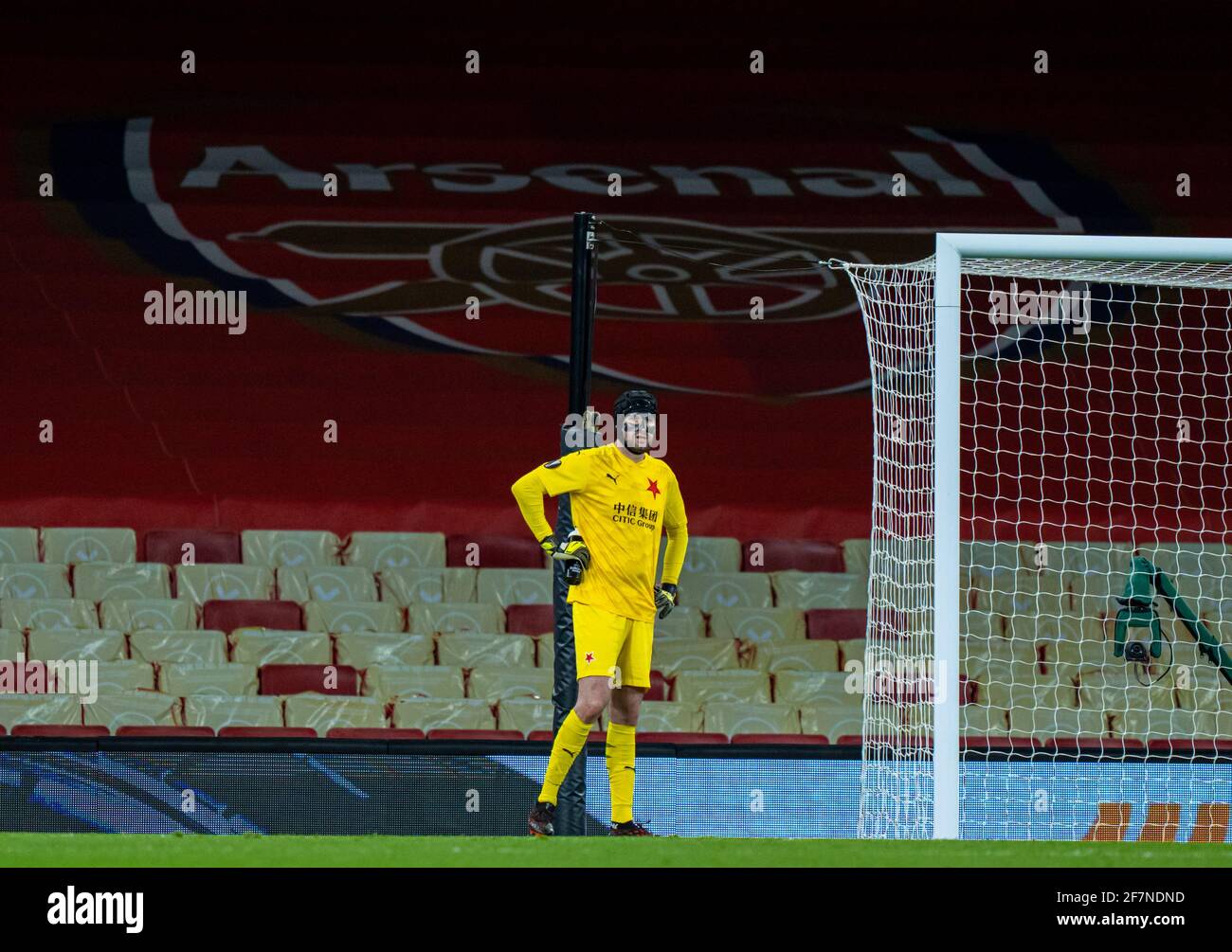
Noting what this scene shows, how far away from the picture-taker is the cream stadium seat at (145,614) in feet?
27.6

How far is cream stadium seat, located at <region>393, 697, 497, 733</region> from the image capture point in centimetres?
743

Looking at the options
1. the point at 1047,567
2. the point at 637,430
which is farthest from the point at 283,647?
the point at 1047,567

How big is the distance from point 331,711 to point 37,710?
133 cm

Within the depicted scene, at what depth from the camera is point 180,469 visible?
32.0 feet

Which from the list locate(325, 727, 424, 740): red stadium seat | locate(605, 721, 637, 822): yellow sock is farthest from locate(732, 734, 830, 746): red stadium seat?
locate(605, 721, 637, 822): yellow sock

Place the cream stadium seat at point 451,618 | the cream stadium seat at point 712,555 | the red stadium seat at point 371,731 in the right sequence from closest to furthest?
the red stadium seat at point 371,731, the cream stadium seat at point 451,618, the cream stadium seat at point 712,555

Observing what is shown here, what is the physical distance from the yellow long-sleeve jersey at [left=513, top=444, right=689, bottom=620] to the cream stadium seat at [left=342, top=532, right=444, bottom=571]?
4.18 m

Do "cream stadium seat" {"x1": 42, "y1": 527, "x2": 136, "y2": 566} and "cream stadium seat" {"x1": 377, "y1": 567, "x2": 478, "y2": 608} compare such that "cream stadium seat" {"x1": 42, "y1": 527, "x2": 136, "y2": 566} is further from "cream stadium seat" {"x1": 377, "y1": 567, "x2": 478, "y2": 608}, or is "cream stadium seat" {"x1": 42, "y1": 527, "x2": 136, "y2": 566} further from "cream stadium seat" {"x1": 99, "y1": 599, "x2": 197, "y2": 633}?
"cream stadium seat" {"x1": 377, "y1": 567, "x2": 478, "y2": 608}

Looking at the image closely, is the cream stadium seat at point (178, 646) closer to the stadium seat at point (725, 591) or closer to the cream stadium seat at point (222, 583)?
the cream stadium seat at point (222, 583)

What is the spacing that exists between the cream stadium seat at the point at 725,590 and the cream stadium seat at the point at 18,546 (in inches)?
148

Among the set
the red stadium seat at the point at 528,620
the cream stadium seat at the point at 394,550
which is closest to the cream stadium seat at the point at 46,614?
the cream stadium seat at the point at 394,550

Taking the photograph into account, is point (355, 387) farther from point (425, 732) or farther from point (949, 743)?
point (949, 743)

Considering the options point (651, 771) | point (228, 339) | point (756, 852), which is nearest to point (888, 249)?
point (228, 339)

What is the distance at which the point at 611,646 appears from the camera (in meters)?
4.94
